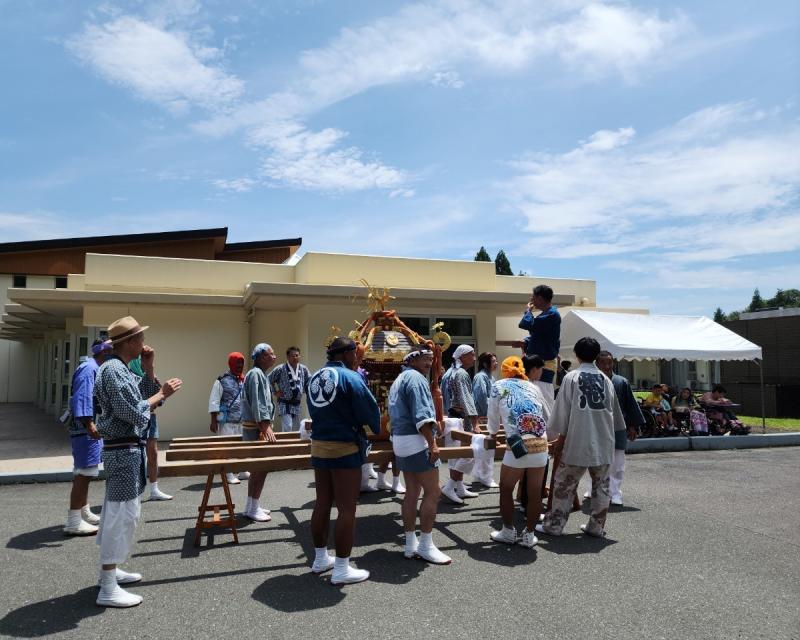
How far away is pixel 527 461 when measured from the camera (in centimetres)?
523

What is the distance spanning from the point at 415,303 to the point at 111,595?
9.66 meters

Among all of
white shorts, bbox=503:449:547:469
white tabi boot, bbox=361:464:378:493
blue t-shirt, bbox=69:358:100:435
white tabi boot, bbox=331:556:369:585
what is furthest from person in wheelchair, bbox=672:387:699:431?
blue t-shirt, bbox=69:358:100:435

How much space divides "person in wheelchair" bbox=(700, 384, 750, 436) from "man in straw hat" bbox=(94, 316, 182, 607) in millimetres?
12637

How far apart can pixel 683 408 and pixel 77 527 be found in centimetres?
1218

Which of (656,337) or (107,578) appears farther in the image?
(656,337)

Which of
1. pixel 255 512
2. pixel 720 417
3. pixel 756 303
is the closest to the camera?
pixel 255 512

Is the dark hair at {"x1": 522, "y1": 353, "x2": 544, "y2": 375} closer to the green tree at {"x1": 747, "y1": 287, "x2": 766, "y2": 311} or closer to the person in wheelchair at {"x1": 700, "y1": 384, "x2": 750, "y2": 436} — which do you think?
the person in wheelchair at {"x1": 700, "y1": 384, "x2": 750, "y2": 436}

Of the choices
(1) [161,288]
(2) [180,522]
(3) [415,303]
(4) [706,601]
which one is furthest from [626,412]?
(1) [161,288]

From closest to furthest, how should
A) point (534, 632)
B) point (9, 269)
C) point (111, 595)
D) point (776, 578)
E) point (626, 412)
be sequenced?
point (534, 632) < point (111, 595) < point (776, 578) < point (626, 412) < point (9, 269)

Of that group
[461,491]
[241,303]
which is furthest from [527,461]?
[241,303]

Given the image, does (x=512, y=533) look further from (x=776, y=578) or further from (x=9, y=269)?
(x=9, y=269)

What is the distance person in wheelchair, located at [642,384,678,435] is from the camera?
12.5 m

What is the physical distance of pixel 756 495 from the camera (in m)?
7.38

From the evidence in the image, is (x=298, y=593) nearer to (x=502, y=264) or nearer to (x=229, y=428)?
(x=229, y=428)
